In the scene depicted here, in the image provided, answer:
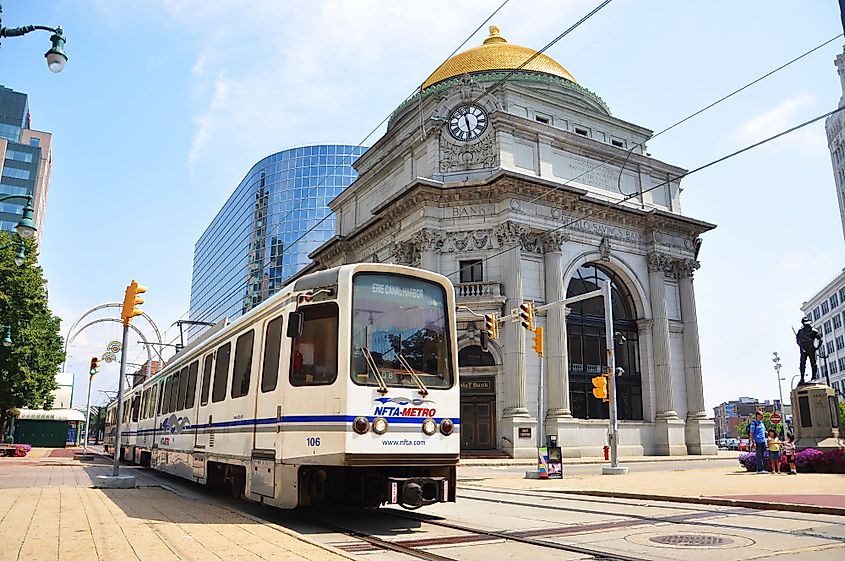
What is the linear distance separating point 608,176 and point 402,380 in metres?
35.7

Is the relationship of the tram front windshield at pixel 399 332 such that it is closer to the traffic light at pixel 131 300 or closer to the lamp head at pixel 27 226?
the traffic light at pixel 131 300

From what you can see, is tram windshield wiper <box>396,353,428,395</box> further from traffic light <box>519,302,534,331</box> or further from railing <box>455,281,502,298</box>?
railing <box>455,281,502,298</box>

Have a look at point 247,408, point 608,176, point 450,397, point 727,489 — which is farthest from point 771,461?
point 608,176

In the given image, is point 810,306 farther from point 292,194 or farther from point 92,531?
point 92,531

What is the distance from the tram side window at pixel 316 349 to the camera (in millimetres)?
9828

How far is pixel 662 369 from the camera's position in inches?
1593

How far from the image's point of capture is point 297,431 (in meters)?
9.88

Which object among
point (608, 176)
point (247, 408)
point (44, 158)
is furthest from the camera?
point (44, 158)

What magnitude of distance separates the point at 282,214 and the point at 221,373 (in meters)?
94.1

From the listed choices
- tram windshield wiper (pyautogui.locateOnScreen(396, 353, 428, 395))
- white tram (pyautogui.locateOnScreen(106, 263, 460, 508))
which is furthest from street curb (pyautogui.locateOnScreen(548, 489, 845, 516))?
tram windshield wiper (pyautogui.locateOnScreen(396, 353, 428, 395))

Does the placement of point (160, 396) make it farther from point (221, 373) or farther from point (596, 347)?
point (596, 347)

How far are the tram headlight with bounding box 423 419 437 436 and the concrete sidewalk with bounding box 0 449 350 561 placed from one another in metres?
2.39

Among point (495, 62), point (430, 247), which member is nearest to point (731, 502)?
point (430, 247)

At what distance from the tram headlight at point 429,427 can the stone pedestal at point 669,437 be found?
33.2m
